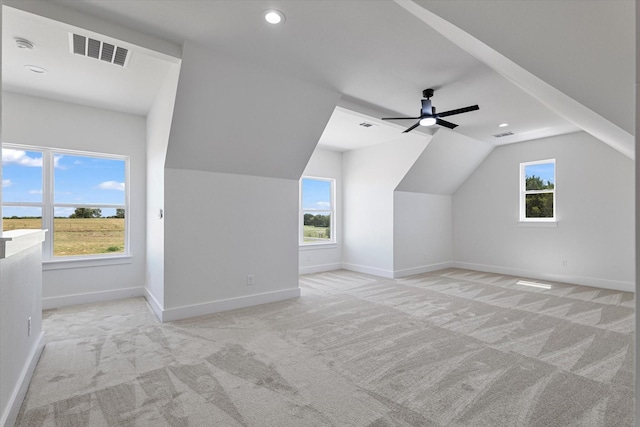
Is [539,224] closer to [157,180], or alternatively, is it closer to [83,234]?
[157,180]

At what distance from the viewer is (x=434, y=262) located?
721 centimetres

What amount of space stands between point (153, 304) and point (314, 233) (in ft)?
12.1

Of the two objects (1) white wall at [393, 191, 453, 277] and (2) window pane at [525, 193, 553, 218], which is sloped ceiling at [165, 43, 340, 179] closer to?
(1) white wall at [393, 191, 453, 277]

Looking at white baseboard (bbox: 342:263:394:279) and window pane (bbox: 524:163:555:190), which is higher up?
window pane (bbox: 524:163:555:190)

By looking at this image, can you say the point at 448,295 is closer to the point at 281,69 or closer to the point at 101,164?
the point at 281,69

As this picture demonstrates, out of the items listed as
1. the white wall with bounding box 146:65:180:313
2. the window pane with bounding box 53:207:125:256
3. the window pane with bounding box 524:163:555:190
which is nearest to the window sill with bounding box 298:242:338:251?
the white wall with bounding box 146:65:180:313

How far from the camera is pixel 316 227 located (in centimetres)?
713

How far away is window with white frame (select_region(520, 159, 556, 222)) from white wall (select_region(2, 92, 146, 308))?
727cm

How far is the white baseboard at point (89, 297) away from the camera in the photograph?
4.19 meters

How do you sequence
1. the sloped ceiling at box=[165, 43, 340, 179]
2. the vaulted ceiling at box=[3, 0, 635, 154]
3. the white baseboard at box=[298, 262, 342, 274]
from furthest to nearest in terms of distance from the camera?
the white baseboard at box=[298, 262, 342, 274] < the sloped ceiling at box=[165, 43, 340, 179] < the vaulted ceiling at box=[3, 0, 635, 154]

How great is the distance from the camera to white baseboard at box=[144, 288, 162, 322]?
377 centimetres

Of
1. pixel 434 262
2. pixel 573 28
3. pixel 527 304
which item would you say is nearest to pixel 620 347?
pixel 527 304

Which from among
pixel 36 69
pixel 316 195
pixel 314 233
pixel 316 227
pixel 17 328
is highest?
pixel 36 69

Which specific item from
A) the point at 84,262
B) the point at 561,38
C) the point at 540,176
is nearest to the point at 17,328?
the point at 84,262
